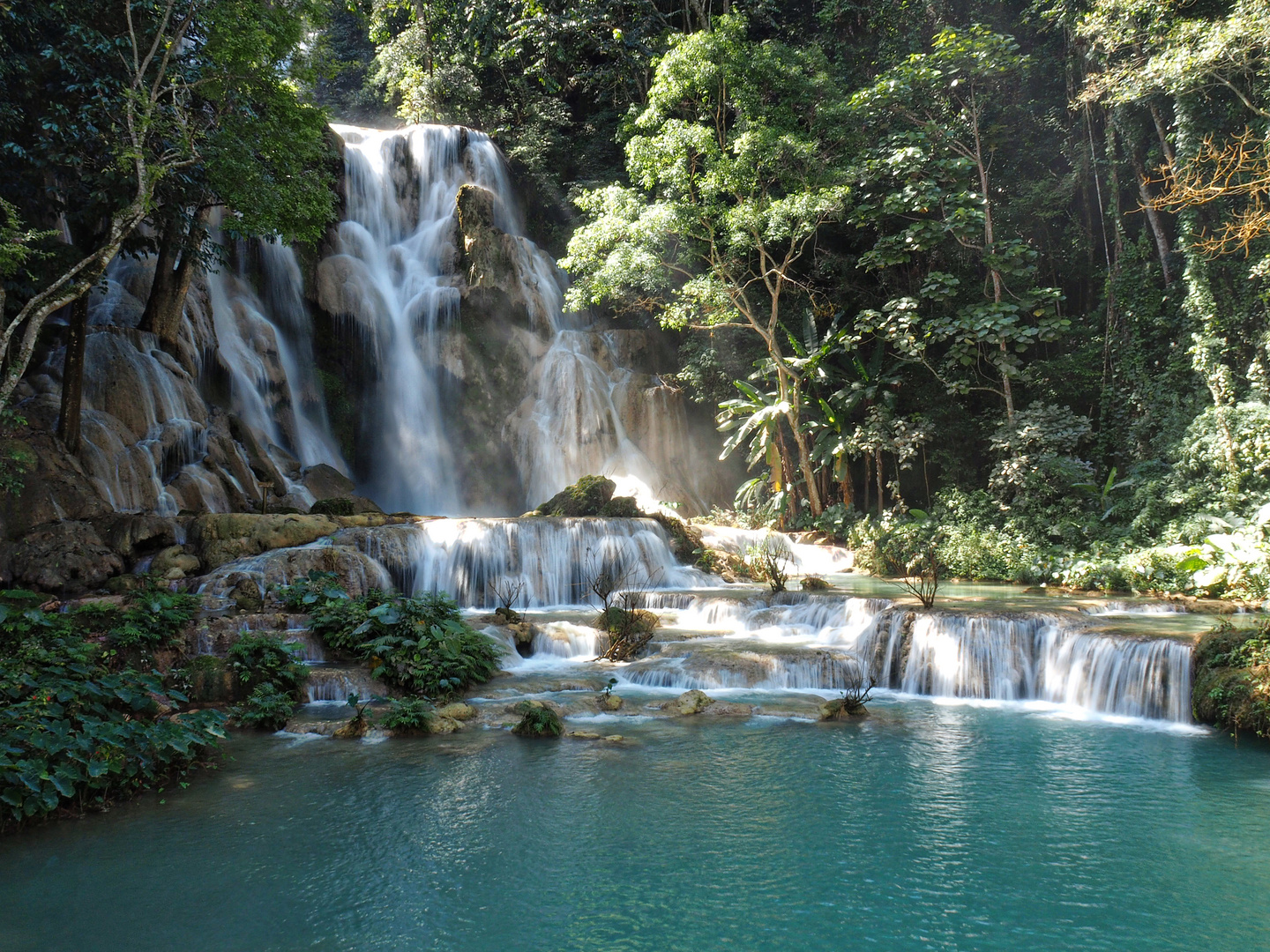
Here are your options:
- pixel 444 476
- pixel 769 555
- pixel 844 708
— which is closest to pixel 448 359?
pixel 444 476

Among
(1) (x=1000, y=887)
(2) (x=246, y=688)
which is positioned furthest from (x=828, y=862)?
(2) (x=246, y=688)

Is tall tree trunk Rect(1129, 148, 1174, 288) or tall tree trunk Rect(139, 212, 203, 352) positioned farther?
tall tree trunk Rect(1129, 148, 1174, 288)

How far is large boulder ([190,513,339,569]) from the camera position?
38.1 feet

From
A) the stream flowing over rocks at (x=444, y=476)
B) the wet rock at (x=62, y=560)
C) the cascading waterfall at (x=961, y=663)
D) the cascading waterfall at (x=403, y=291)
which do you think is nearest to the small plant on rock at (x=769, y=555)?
the stream flowing over rocks at (x=444, y=476)

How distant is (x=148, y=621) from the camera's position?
8.39m

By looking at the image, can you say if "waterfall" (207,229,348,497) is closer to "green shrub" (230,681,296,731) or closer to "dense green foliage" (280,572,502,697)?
"dense green foliage" (280,572,502,697)

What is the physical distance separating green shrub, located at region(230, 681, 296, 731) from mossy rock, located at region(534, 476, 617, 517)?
9329 mm

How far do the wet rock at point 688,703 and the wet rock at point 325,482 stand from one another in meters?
11.5

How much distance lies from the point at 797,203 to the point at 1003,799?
13.0m

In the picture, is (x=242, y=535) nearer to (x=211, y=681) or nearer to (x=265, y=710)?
(x=211, y=681)

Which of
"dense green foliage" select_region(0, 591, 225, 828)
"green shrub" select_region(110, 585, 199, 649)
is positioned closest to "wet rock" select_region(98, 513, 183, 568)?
"green shrub" select_region(110, 585, 199, 649)

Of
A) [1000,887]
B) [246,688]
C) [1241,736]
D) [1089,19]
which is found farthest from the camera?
[1089,19]

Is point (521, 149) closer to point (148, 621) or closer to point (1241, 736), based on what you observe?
point (148, 621)

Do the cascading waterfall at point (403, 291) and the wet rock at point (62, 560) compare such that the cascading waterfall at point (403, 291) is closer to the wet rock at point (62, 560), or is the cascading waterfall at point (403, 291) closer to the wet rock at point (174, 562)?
the wet rock at point (174, 562)
